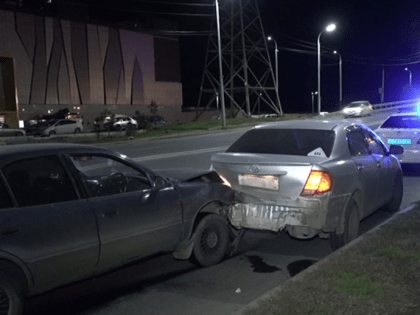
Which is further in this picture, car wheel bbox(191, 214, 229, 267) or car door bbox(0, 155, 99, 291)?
car wheel bbox(191, 214, 229, 267)

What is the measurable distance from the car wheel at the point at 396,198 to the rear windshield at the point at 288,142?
2.36 m

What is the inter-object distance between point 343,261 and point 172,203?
1.89 metres

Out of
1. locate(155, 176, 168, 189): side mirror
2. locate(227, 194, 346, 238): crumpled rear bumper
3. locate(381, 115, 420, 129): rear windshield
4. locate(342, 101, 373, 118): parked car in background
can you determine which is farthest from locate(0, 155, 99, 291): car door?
locate(342, 101, 373, 118): parked car in background

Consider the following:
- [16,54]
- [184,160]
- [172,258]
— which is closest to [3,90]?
[16,54]

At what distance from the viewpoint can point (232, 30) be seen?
46688 mm

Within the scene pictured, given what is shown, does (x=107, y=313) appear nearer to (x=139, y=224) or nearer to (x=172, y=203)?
(x=139, y=224)

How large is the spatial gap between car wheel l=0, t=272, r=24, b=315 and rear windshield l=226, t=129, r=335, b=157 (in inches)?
142

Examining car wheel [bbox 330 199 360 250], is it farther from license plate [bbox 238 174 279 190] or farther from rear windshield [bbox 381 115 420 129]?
rear windshield [bbox 381 115 420 129]

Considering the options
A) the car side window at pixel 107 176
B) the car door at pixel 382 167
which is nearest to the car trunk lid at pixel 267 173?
the car side window at pixel 107 176

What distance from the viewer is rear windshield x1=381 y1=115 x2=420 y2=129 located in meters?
12.7

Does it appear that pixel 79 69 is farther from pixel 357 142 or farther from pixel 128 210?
pixel 128 210

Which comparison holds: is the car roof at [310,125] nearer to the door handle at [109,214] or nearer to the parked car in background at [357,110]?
the door handle at [109,214]

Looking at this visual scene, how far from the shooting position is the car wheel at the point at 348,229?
6.15 metres

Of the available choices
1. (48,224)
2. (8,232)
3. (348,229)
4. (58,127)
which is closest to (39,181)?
(48,224)
